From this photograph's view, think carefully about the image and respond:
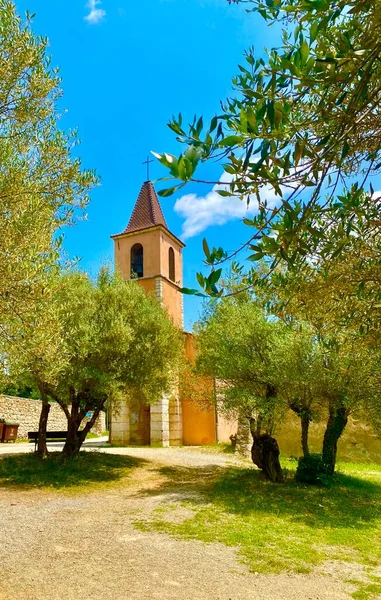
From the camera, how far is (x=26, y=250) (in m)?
6.33

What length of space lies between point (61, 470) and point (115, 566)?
28.0 feet

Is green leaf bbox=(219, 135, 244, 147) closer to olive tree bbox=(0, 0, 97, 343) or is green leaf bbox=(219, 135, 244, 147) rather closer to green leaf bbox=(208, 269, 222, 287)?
→ green leaf bbox=(208, 269, 222, 287)

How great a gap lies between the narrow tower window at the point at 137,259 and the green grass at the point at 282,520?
14800 mm

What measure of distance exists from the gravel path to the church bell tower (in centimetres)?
1637

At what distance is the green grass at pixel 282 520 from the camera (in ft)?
23.6

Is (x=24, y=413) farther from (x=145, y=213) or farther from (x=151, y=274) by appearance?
(x=145, y=213)

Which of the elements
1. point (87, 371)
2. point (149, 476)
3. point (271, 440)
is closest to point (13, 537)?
point (87, 371)

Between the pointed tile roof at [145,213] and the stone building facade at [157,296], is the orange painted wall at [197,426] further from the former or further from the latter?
the pointed tile roof at [145,213]

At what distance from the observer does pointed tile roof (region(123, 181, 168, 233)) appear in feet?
89.3

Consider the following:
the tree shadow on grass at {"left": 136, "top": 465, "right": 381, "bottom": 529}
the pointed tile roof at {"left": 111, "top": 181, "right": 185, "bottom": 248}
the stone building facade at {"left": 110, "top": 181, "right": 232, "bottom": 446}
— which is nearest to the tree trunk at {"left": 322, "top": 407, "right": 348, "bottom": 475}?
the tree shadow on grass at {"left": 136, "top": 465, "right": 381, "bottom": 529}

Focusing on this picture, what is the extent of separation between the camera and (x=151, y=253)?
26141 millimetres

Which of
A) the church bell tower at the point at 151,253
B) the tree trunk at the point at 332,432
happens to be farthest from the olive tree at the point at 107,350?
the church bell tower at the point at 151,253

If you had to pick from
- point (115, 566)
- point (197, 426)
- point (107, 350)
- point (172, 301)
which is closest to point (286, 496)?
point (115, 566)

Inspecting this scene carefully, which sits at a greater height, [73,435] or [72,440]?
[73,435]
